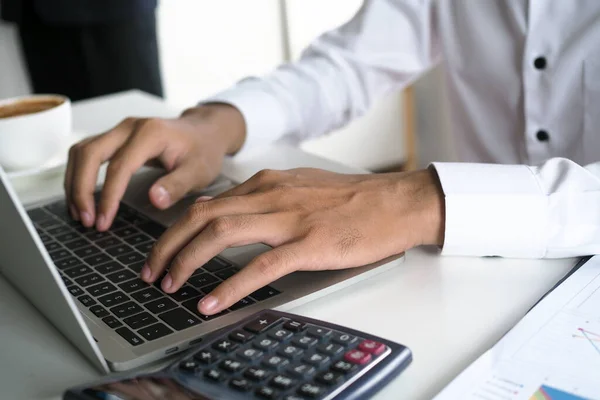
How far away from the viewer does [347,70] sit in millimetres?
1073

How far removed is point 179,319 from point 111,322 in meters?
0.05

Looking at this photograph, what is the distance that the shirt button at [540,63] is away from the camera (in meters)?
0.93

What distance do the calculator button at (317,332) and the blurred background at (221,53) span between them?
1.27 metres

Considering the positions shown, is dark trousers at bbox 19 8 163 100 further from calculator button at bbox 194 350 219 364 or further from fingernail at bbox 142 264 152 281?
calculator button at bbox 194 350 219 364

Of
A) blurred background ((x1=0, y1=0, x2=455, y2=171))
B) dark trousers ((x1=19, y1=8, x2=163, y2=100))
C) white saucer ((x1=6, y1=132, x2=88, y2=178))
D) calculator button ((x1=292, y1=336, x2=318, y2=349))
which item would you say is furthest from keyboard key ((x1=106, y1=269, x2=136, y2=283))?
dark trousers ((x1=19, y1=8, x2=163, y2=100))

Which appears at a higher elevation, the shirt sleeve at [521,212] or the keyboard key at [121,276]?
the shirt sleeve at [521,212]

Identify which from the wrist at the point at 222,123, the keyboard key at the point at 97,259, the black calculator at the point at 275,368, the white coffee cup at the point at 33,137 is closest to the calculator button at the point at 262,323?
the black calculator at the point at 275,368

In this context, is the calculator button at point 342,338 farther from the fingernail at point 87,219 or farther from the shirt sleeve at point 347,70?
the shirt sleeve at point 347,70

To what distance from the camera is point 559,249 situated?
60 centimetres

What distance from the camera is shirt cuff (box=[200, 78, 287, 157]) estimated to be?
0.92 m

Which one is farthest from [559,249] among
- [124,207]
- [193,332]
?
[124,207]

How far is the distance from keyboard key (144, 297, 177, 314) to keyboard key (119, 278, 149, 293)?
0.03 m

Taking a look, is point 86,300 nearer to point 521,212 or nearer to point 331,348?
point 331,348

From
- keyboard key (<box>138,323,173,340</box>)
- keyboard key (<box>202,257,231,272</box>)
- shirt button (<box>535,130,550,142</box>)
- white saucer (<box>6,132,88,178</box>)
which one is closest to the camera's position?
keyboard key (<box>138,323,173,340</box>)
